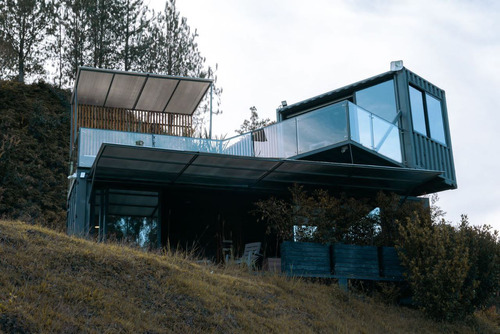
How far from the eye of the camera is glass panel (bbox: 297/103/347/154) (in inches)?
631

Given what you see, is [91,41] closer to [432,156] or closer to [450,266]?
[432,156]

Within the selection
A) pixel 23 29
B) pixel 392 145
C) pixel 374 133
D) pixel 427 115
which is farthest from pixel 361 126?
pixel 23 29

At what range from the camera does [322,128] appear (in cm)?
1638

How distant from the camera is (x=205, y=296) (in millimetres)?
9836

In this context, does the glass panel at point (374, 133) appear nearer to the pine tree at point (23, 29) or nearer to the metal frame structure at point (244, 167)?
the metal frame structure at point (244, 167)

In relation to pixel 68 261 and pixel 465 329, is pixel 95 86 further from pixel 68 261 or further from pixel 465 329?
pixel 465 329

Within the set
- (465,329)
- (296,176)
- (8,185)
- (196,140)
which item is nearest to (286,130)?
(296,176)

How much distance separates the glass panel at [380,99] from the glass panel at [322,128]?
3.17 m

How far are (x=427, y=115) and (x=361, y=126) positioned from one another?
14.3 feet

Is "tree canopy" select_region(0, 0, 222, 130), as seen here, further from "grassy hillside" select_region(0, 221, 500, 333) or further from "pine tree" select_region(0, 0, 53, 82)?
"grassy hillside" select_region(0, 221, 500, 333)

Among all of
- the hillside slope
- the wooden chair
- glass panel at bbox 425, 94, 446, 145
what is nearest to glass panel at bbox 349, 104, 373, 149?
the wooden chair

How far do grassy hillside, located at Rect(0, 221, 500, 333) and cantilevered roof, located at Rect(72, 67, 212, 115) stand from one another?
31.9 ft

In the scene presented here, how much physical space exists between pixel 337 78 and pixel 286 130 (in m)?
8.46

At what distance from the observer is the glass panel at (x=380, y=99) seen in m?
18.9
